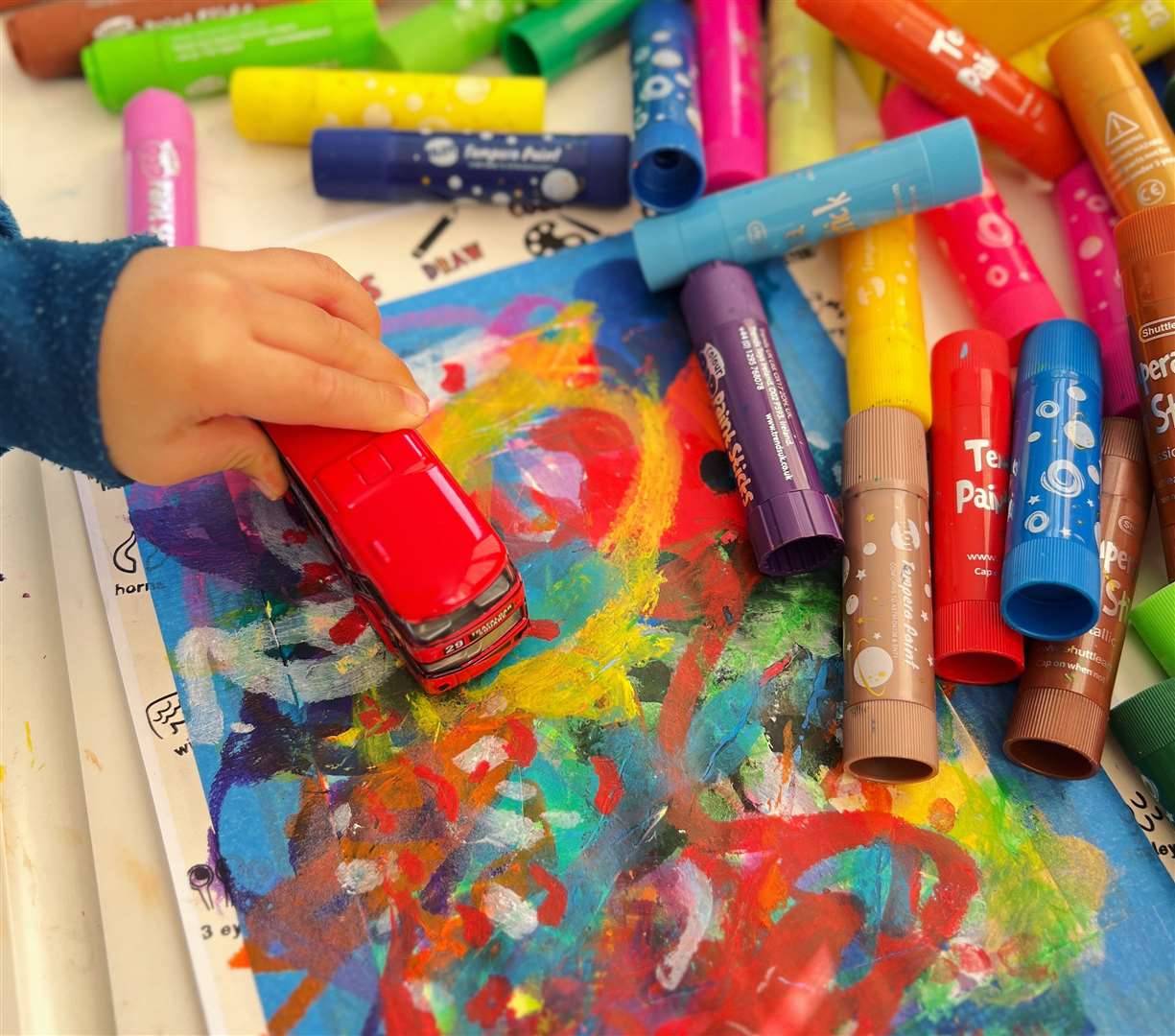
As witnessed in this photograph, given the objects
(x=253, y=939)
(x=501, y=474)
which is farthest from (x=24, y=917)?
(x=501, y=474)

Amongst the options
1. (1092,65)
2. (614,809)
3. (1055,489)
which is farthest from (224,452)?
(1092,65)

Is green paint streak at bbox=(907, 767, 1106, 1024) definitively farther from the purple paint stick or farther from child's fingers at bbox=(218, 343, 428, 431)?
child's fingers at bbox=(218, 343, 428, 431)

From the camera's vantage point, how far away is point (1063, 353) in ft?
2.69

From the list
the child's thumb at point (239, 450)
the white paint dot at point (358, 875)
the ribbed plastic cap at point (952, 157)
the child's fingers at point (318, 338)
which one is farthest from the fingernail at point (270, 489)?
the ribbed plastic cap at point (952, 157)

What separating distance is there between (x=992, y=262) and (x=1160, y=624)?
13.6 inches

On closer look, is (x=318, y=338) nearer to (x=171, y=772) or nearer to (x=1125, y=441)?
(x=171, y=772)

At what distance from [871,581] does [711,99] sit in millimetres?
515

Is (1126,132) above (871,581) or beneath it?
above

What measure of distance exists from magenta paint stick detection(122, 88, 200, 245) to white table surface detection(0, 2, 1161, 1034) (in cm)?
3

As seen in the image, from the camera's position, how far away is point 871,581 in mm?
764

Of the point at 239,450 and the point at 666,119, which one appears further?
the point at 666,119

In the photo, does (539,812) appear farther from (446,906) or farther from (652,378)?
(652,378)

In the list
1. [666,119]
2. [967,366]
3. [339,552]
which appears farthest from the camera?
[666,119]

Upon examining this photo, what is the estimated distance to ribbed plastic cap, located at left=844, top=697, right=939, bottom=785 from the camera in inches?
28.1
